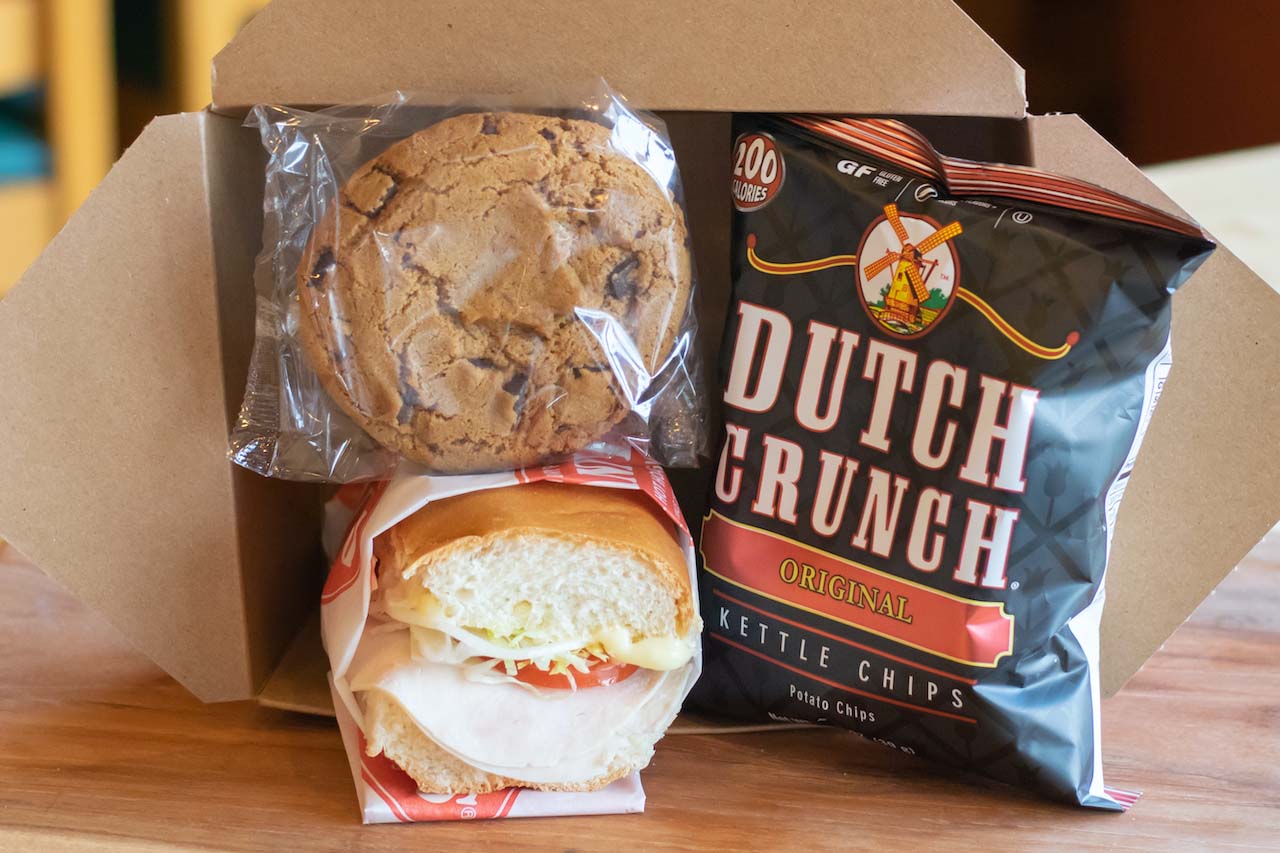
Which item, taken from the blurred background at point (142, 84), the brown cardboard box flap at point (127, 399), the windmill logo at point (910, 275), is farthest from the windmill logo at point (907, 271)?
the blurred background at point (142, 84)

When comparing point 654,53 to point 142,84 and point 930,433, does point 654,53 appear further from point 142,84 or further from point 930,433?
point 142,84

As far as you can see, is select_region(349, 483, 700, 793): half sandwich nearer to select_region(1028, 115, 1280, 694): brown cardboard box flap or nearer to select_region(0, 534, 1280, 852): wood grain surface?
select_region(0, 534, 1280, 852): wood grain surface

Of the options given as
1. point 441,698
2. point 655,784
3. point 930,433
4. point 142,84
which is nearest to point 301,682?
point 441,698

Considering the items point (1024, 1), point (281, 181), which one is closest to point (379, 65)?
point (281, 181)

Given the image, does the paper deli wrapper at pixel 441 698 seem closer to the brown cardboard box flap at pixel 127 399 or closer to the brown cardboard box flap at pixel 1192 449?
the brown cardboard box flap at pixel 127 399

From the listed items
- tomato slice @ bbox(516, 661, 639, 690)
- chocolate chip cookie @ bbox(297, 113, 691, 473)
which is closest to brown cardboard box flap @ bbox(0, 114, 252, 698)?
chocolate chip cookie @ bbox(297, 113, 691, 473)

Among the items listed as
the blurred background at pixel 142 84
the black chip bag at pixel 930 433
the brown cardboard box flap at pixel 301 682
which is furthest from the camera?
the blurred background at pixel 142 84
